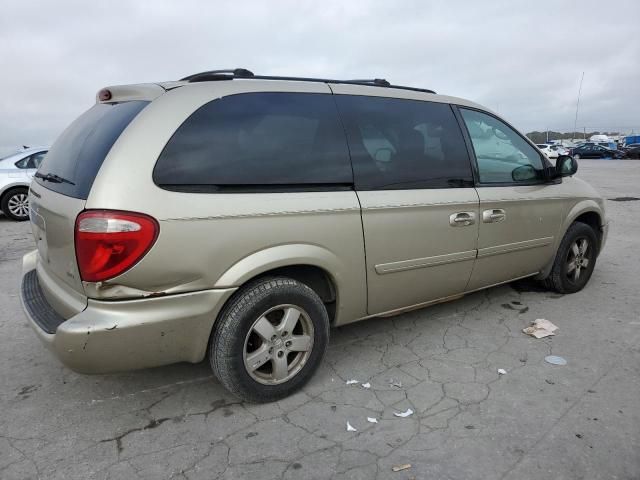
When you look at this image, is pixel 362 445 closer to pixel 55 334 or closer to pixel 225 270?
pixel 225 270

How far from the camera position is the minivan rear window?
92.8 inches

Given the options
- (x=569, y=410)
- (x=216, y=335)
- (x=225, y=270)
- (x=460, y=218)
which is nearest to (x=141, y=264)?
(x=225, y=270)

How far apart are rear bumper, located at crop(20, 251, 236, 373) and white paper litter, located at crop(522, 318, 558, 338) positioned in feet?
7.86

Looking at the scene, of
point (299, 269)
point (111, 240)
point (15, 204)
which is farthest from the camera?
point (15, 204)

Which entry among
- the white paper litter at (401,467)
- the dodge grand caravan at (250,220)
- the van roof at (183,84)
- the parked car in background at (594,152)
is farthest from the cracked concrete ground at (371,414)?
the parked car in background at (594,152)

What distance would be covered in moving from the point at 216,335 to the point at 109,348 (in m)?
0.52

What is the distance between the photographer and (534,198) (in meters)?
3.86

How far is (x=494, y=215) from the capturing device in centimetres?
356

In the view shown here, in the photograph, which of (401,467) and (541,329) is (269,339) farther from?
(541,329)

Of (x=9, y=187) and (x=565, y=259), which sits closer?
(x=565, y=259)

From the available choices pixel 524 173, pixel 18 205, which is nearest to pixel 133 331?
pixel 524 173

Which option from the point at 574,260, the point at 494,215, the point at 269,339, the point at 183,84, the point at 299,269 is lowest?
the point at 574,260

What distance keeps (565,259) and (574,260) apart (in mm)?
186

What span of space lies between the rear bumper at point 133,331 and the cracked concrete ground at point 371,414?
0.42 meters
